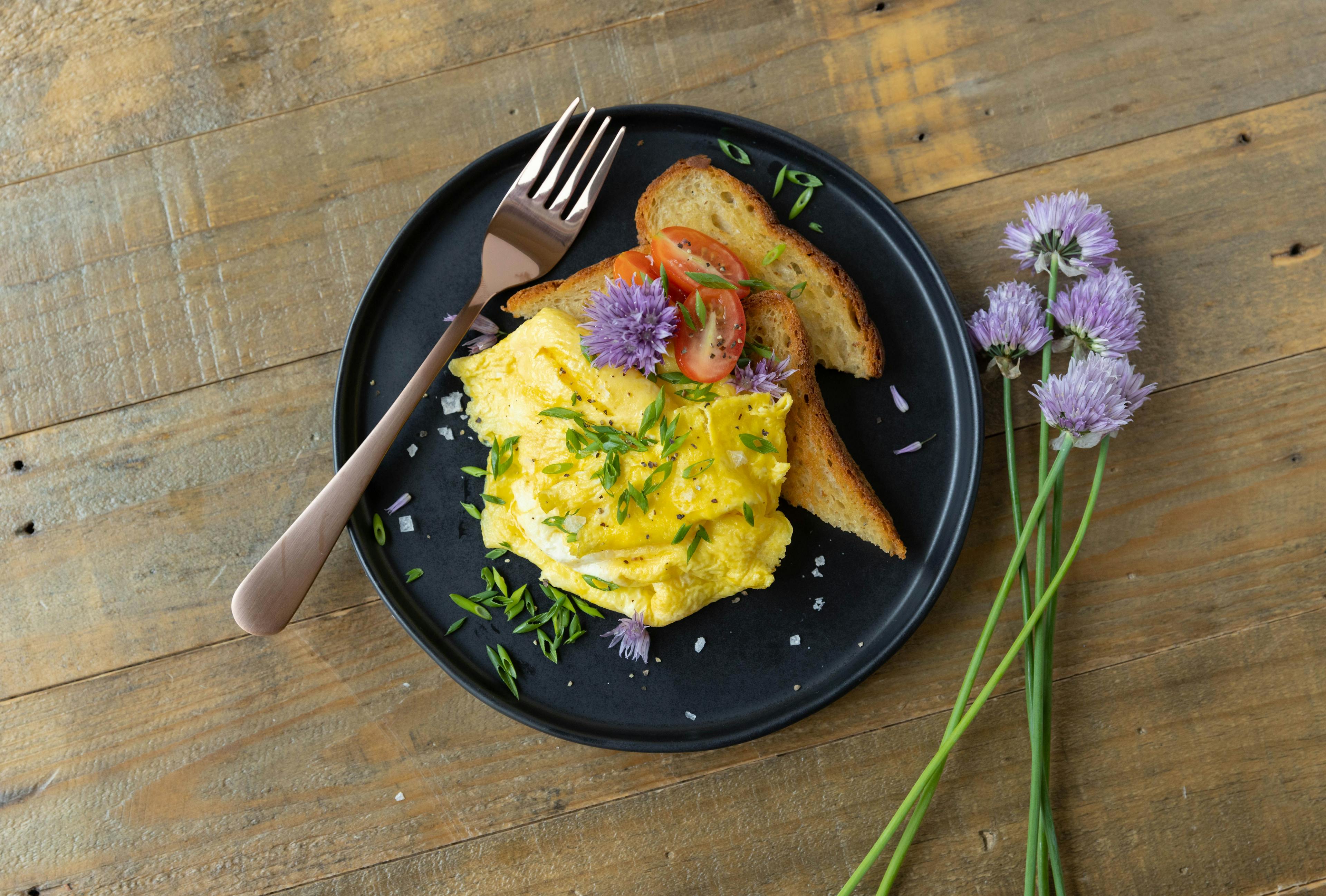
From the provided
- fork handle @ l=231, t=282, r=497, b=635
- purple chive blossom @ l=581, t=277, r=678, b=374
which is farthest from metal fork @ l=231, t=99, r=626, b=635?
purple chive blossom @ l=581, t=277, r=678, b=374

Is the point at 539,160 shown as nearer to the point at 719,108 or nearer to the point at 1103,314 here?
the point at 719,108

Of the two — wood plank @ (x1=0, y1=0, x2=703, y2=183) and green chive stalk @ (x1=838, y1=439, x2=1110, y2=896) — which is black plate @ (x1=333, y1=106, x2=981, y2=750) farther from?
wood plank @ (x1=0, y1=0, x2=703, y2=183)

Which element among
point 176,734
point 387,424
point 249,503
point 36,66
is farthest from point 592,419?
point 36,66

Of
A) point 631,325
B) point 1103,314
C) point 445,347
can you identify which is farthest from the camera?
point 445,347

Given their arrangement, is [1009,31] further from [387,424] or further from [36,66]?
[36,66]

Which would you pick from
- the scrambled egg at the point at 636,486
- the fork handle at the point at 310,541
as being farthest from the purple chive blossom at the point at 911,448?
the fork handle at the point at 310,541

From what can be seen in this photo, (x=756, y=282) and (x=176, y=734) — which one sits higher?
(x=756, y=282)

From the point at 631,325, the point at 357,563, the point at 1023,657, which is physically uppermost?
the point at 631,325

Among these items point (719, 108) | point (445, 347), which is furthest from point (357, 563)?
point (719, 108)
